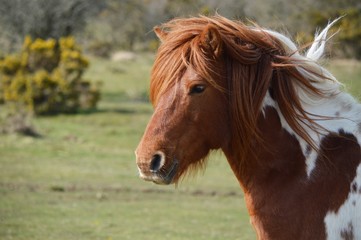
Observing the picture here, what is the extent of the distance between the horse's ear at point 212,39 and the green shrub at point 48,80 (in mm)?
20392

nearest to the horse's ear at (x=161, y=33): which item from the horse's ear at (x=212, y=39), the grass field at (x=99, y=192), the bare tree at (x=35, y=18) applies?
the horse's ear at (x=212, y=39)

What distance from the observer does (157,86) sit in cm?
490

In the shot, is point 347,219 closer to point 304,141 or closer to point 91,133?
point 304,141

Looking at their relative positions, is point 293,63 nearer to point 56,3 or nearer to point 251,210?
point 251,210

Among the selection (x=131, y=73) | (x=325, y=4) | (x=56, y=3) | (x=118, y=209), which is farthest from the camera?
(x=325, y=4)

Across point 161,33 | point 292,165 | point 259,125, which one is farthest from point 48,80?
point 292,165

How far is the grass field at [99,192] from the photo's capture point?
11.3 m

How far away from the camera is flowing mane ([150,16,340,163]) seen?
475 cm

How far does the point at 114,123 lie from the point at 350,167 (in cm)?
1945

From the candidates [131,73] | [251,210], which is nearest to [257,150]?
[251,210]

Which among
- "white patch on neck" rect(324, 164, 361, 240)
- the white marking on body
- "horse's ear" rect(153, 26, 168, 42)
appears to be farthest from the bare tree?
"white patch on neck" rect(324, 164, 361, 240)

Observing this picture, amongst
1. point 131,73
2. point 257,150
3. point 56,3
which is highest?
point 257,150

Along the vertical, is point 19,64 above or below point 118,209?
below

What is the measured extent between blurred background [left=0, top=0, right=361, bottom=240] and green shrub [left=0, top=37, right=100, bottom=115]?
0.03 meters
